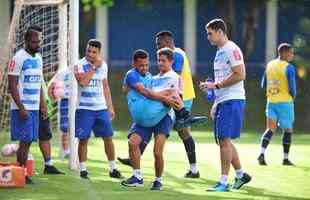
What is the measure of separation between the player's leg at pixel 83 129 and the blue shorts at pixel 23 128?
0.60 metres

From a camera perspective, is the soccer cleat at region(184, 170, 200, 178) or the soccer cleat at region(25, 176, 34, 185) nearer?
the soccer cleat at region(25, 176, 34, 185)

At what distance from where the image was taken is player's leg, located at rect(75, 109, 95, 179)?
13367 millimetres

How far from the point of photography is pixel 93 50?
13.4 m

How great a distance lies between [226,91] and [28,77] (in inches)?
98.9

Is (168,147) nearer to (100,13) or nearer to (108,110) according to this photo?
(108,110)

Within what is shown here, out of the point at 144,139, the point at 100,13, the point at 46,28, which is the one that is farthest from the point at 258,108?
the point at 144,139

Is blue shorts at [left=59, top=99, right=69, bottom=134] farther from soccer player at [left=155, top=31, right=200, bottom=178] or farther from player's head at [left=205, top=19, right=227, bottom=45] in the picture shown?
player's head at [left=205, top=19, right=227, bottom=45]

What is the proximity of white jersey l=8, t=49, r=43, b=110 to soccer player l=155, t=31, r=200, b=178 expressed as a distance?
1609 mm

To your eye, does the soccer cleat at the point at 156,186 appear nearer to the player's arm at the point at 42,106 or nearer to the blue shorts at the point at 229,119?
the blue shorts at the point at 229,119

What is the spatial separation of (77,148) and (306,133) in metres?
11.9

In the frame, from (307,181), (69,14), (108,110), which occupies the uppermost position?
(69,14)

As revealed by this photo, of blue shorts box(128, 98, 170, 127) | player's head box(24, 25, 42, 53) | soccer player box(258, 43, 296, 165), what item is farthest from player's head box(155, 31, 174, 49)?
soccer player box(258, 43, 296, 165)

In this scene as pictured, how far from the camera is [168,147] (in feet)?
62.5

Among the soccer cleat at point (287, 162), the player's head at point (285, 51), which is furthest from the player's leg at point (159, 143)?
the player's head at point (285, 51)
